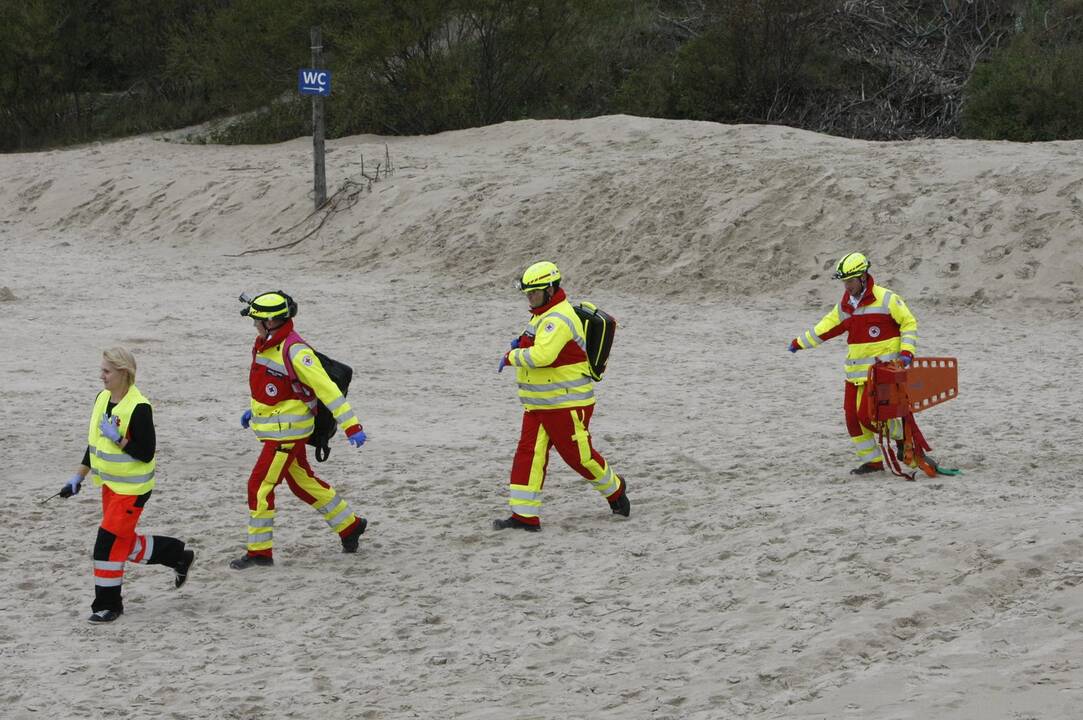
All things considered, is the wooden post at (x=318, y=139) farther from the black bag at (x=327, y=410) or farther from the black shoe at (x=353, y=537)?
the black bag at (x=327, y=410)

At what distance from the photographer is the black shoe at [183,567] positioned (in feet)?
25.6

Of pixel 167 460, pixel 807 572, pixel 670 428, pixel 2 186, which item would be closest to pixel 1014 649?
pixel 807 572

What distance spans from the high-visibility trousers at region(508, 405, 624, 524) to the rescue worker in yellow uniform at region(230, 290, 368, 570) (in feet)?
4.51

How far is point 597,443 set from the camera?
11.3 m

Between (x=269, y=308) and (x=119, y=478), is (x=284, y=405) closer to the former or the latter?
(x=269, y=308)

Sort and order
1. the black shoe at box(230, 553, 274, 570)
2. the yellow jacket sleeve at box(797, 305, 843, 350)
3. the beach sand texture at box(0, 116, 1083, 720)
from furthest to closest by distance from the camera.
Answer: the yellow jacket sleeve at box(797, 305, 843, 350), the black shoe at box(230, 553, 274, 570), the beach sand texture at box(0, 116, 1083, 720)

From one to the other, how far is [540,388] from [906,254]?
10.2m

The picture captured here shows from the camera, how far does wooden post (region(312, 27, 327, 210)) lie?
22.2 meters

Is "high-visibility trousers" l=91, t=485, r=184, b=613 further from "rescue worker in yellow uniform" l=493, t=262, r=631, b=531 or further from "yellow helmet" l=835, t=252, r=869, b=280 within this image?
"yellow helmet" l=835, t=252, r=869, b=280

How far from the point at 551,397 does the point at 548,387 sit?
0.06 meters

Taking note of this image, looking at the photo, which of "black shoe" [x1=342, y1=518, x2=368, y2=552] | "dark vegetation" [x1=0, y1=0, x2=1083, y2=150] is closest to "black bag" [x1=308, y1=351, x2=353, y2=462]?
"black shoe" [x1=342, y1=518, x2=368, y2=552]

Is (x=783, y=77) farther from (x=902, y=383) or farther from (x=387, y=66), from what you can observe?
(x=902, y=383)

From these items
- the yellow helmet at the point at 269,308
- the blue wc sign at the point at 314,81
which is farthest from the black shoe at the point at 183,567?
the blue wc sign at the point at 314,81

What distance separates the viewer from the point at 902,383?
9.19 meters
